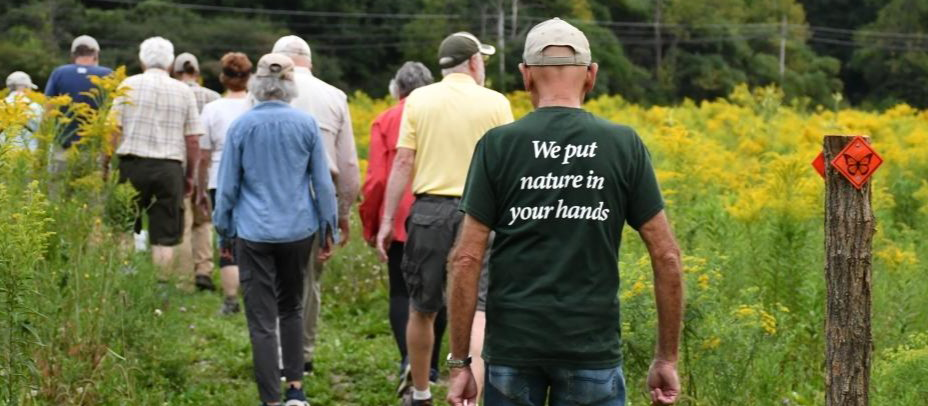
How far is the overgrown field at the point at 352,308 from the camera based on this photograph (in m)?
6.39

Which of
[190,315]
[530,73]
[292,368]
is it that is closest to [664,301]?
[530,73]

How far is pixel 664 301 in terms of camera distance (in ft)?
14.6

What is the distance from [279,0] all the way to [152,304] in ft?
185

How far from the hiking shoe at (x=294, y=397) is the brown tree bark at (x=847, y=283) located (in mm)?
3008

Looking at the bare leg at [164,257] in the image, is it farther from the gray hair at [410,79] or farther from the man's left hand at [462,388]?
the man's left hand at [462,388]

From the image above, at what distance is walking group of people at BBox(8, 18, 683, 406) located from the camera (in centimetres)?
437

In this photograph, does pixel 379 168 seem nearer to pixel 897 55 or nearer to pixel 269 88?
pixel 269 88

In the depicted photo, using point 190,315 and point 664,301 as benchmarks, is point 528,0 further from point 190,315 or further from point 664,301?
point 664,301

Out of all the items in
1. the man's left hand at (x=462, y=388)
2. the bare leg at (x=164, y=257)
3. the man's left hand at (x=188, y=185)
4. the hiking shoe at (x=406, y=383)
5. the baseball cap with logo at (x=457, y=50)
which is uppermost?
the baseball cap with logo at (x=457, y=50)

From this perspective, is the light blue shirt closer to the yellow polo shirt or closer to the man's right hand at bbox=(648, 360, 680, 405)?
the yellow polo shirt


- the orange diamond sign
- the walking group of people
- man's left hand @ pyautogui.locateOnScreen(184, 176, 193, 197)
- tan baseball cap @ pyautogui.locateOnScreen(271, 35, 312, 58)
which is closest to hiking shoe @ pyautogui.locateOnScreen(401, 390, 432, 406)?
the walking group of people

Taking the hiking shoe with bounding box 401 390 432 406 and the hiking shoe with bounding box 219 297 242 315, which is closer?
the hiking shoe with bounding box 401 390 432 406

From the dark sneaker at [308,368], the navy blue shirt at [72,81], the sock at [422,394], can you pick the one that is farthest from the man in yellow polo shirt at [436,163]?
the navy blue shirt at [72,81]

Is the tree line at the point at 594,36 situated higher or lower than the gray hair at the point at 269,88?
lower
